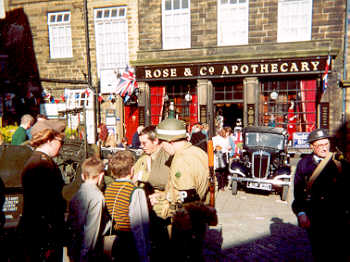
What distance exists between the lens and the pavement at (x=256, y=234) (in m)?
4.48

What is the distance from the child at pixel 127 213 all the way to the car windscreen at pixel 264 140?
662cm

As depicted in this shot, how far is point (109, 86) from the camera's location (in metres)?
14.2

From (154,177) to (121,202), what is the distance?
0.77 m

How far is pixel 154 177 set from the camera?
145 inches

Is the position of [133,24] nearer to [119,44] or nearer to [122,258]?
[119,44]

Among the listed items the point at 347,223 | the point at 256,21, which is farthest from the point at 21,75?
the point at 347,223

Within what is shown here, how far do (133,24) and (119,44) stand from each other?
4.16ft

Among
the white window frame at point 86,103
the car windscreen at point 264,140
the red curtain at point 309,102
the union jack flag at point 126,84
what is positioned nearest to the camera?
Result: the car windscreen at point 264,140

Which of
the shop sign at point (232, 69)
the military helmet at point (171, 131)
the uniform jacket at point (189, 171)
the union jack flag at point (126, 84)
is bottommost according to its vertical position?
the uniform jacket at point (189, 171)

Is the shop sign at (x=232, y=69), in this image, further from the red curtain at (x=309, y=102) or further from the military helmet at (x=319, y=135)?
the military helmet at (x=319, y=135)

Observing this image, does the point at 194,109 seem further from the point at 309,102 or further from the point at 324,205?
the point at 324,205

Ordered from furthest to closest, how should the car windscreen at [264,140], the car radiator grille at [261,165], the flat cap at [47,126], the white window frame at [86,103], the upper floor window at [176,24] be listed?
the white window frame at [86,103] → the upper floor window at [176,24] → the car windscreen at [264,140] → the car radiator grille at [261,165] → the flat cap at [47,126]

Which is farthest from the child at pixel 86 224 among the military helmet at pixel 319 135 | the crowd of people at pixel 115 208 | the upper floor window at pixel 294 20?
the upper floor window at pixel 294 20

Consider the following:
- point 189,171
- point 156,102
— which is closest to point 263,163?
point 189,171
